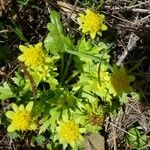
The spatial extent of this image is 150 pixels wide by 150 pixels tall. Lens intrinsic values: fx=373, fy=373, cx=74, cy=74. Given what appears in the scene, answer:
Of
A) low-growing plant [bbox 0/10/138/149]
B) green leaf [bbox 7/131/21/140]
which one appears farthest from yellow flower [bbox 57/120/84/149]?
green leaf [bbox 7/131/21/140]

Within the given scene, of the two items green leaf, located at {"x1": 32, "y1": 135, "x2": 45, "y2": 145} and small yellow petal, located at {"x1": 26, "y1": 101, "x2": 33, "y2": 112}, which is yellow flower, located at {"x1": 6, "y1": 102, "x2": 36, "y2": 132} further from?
green leaf, located at {"x1": 32, "y1": 135, "x2": 45, "y2": 145}

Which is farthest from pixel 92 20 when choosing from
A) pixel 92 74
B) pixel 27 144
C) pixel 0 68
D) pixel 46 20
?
pixel 27 144

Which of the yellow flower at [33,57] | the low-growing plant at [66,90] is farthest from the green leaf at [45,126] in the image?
the yellow flower at [33,57]

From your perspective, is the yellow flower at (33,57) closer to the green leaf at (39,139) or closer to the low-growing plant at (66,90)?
the low-growing plant at (66,90)

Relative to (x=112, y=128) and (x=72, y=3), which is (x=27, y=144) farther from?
(x=72, y=3)

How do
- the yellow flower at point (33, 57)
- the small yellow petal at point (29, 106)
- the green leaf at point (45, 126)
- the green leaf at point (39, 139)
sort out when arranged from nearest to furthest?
the yellow flower at point (33, 57) → the small yellow petal at point (29, 106) → the green leaf at point (45, 126) → the green leaf at point (39, 139)

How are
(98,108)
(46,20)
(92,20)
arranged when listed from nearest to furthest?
(92,20) → (98,108) → (46,20)
